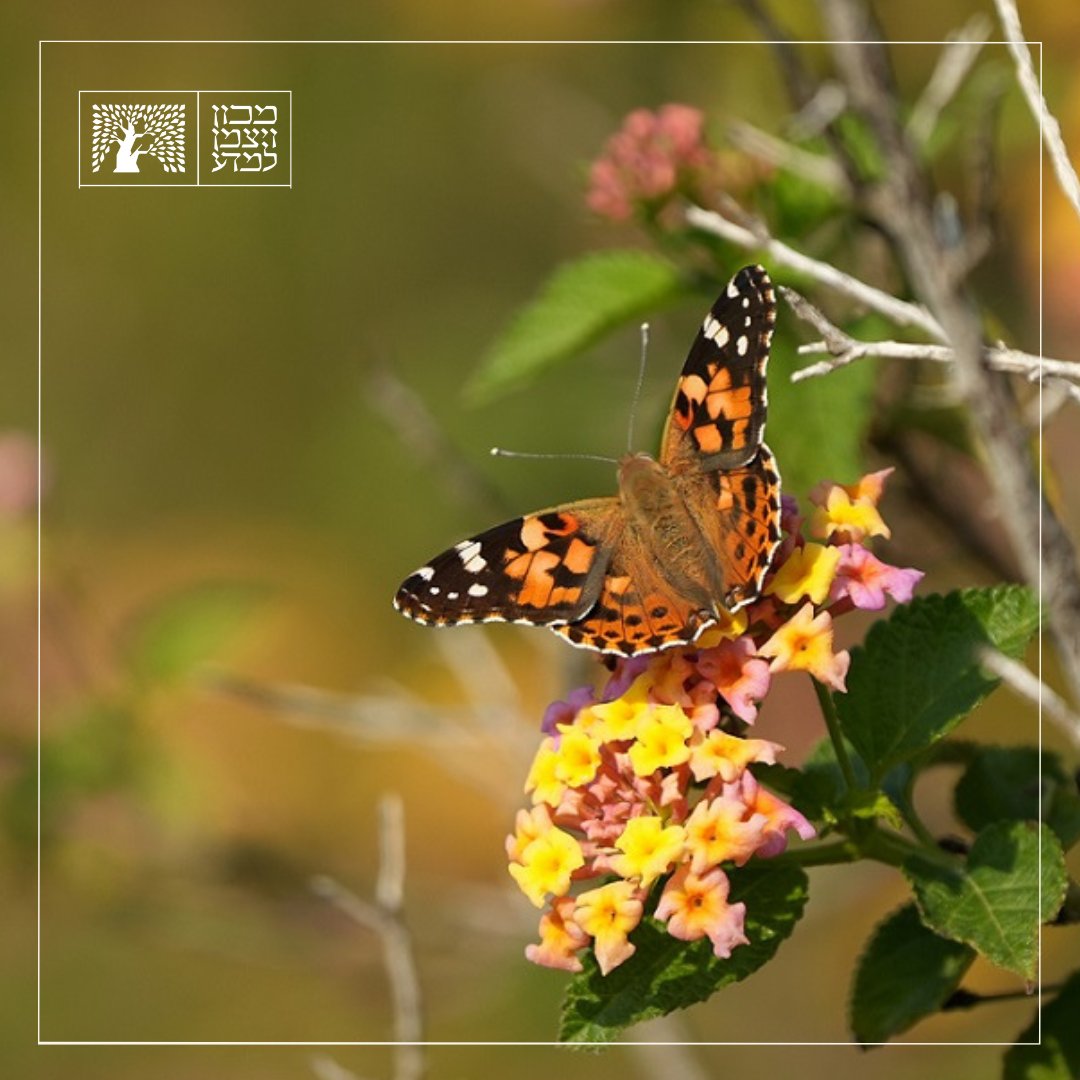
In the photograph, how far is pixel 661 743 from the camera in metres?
1.04

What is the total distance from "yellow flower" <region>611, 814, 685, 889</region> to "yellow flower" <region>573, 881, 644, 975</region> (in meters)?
0.02

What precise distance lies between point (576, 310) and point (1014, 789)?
0.73 m

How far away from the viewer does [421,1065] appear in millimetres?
1229

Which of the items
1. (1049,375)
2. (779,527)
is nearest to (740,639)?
(779,527)

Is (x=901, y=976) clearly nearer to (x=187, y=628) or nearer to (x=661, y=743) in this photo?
(x=661, y=743)

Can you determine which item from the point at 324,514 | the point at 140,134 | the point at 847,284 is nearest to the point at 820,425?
the point at 847,284

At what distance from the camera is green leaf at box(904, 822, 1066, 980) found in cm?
103

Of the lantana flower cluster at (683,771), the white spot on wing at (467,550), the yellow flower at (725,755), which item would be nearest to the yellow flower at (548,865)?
the lantana flower cluster at (683,771)

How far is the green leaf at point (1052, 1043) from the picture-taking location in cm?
115

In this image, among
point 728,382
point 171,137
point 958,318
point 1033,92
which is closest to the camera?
point 958,318

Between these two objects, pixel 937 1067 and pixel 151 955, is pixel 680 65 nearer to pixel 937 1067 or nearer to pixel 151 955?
pixel 937 1067

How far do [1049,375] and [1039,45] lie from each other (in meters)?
1.13

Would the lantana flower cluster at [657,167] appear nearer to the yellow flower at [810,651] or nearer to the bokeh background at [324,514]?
the bokeh background at [324,514]

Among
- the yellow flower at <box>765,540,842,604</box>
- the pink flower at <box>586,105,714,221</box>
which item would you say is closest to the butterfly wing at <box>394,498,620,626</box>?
the yellow flower at <box>765,540,842,604</box>
